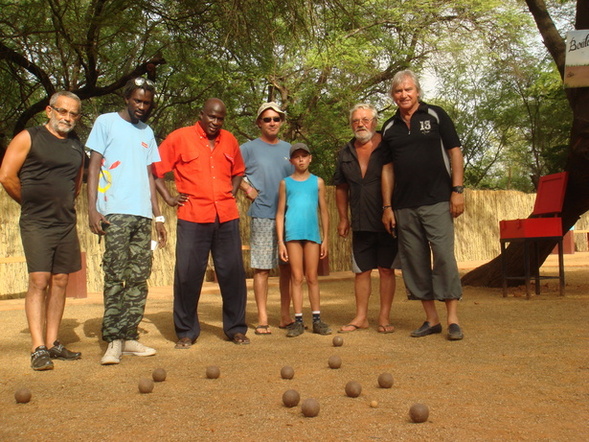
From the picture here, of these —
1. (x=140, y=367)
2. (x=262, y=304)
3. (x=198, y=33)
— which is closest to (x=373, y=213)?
(x=262, y=304)

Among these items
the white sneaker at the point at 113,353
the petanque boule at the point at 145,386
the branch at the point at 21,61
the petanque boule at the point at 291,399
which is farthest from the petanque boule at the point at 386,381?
the branch at the point at 21,61

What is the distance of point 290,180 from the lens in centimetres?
631

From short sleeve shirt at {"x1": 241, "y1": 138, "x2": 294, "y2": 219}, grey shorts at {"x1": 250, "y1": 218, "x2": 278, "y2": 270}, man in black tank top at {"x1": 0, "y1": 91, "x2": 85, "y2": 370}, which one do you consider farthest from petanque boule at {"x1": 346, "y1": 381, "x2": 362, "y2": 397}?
short sleeve shirt at {"x1": 241, "y1": 138, "x2": 294, "y2": 219}

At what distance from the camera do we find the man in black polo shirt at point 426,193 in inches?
229

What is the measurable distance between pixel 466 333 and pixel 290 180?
6.75 feet

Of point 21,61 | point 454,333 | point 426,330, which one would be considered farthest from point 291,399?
point 21,61

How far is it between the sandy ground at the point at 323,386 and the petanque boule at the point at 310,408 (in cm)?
3

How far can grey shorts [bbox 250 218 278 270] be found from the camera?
632 cm

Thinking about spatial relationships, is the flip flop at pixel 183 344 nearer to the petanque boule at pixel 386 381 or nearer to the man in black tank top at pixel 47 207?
the man in black tank top at pixel 47 207

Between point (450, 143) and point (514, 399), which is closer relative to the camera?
point (514, 399)

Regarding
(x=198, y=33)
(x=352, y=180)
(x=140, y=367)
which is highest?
(x=198, y=33)

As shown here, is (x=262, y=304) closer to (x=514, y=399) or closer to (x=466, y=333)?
(x=466, y=333)

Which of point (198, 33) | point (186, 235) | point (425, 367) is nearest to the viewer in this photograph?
point (425, 367)

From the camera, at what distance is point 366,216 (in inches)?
246
